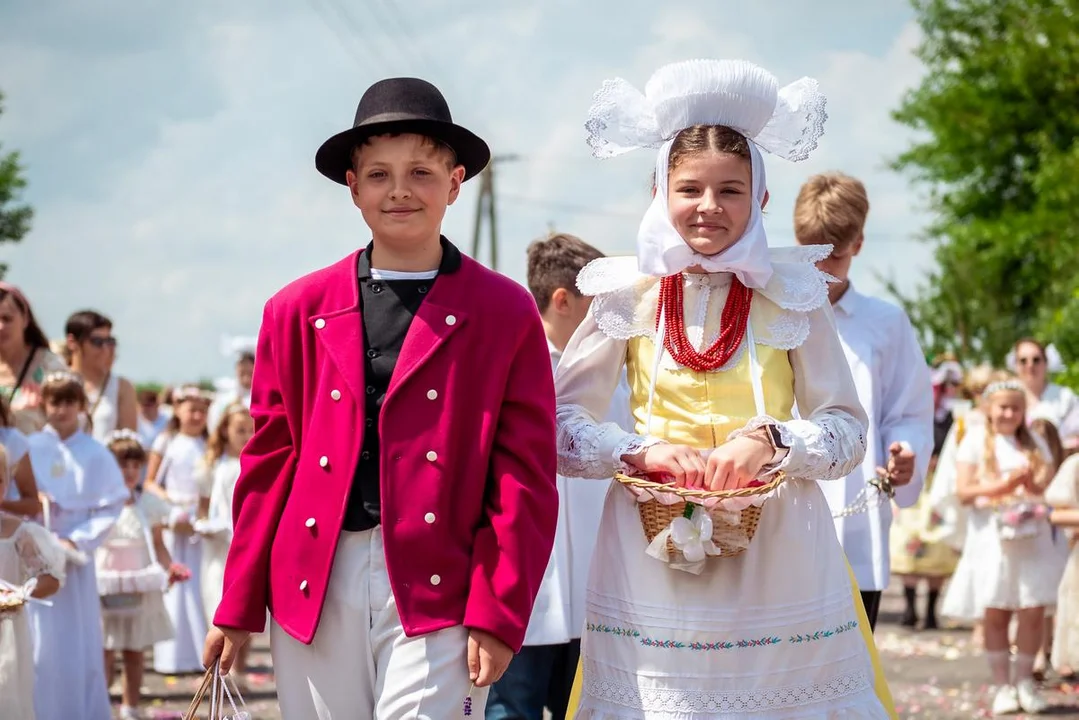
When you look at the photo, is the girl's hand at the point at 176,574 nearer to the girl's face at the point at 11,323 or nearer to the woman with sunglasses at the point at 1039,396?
the girl's face at the point at 11,323

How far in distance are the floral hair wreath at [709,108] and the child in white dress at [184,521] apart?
23.9 feet

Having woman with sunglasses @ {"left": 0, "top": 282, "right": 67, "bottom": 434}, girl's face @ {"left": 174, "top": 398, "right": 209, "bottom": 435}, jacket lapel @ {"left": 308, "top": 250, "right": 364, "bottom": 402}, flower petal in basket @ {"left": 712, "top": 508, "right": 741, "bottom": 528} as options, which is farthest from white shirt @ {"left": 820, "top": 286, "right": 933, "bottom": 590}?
girl's face @ {"left": 174, "top": 398, "right": 209, "bottom": 435}

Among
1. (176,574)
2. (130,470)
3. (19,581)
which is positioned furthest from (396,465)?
(130,470)

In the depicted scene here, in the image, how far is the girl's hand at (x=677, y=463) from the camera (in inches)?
150

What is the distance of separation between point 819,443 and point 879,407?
5.81ft

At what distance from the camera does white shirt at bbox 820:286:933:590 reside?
5488mm

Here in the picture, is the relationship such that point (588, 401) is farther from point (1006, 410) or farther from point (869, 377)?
point (1006, 410)

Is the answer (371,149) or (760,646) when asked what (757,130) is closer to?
(371,149)

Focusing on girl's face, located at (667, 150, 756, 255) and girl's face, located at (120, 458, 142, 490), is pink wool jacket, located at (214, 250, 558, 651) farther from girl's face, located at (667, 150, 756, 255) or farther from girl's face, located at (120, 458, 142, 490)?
girl's face, located at (120, 458, 142, 490)

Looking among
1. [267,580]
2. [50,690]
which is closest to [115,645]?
[50,690]

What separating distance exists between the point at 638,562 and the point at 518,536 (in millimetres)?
562

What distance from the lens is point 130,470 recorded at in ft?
32.5

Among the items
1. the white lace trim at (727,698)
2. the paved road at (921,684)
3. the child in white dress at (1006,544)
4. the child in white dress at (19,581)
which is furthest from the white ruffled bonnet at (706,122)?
the child in white dress at (1006,544)

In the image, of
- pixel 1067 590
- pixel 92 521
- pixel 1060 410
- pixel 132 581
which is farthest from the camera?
pixel 1060 410
